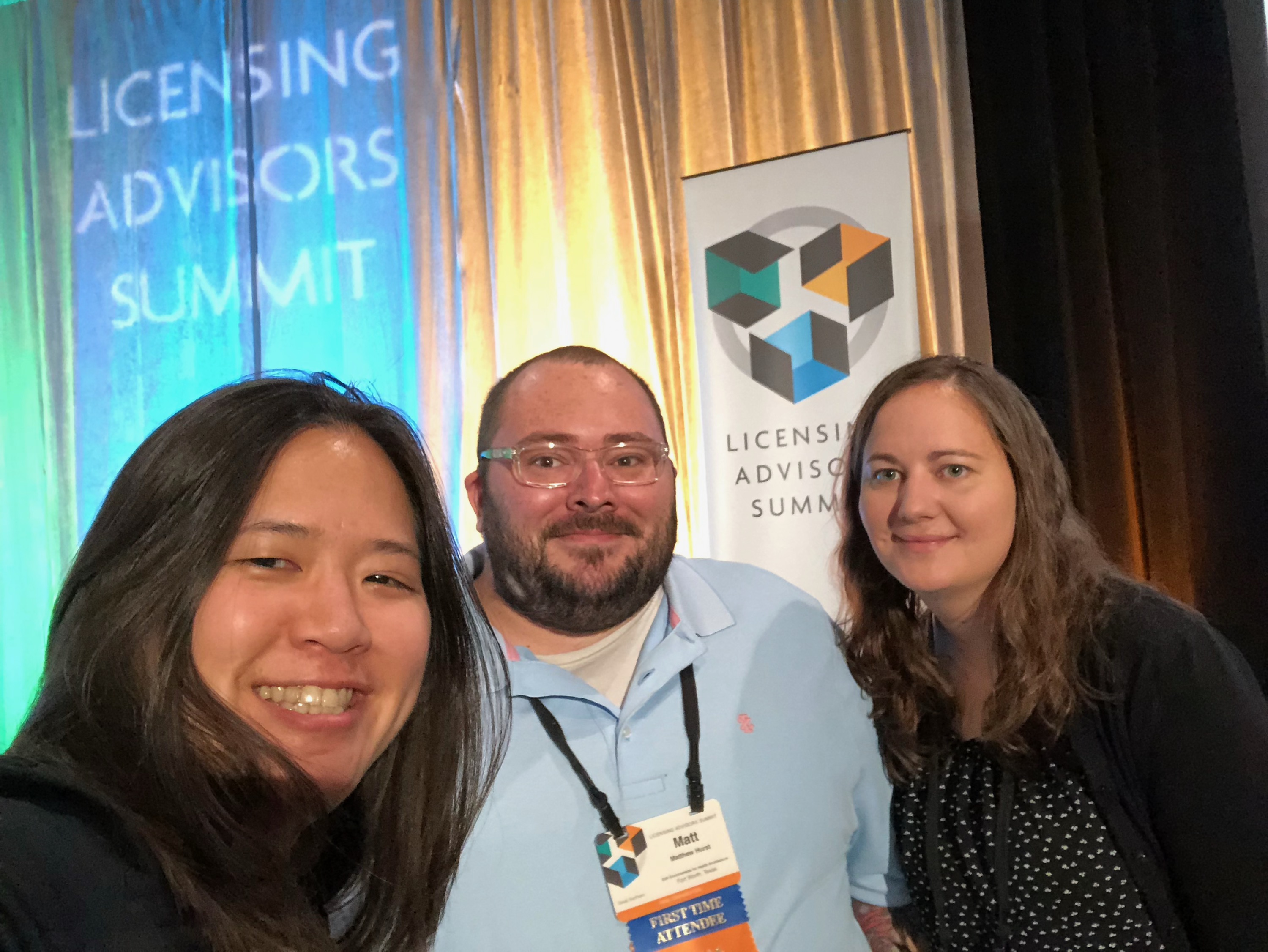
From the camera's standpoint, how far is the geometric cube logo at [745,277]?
296cm

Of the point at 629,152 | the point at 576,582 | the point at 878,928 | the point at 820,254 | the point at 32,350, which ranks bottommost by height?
the point at 878,928

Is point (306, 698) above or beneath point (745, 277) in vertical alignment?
beneath

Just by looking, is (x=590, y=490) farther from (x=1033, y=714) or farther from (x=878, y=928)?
(x=878, y=928)

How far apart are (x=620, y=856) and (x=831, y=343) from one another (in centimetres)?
190

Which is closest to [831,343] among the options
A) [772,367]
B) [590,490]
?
[772,367]

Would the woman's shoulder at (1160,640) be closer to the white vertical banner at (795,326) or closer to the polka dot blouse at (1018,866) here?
the polka dot blouse at (1018,866)

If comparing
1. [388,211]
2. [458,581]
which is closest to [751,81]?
[388,211]

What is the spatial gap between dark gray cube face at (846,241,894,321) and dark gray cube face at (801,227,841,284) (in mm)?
74

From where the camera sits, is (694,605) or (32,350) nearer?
(694,605)

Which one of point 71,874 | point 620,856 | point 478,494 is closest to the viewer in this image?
point 71,874

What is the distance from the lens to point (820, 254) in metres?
2.92

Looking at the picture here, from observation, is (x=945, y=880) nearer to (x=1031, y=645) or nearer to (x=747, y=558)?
(x=1031, y=645)

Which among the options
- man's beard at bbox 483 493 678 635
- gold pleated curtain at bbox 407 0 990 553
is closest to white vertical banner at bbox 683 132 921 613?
gold pleated curtain at bbox 407 0 990 553

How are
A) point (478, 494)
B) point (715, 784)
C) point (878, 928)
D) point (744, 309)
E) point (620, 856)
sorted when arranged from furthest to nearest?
point (744, 309), point (478, 494), point (878, 928), point (715, 784), point (620, 856)
